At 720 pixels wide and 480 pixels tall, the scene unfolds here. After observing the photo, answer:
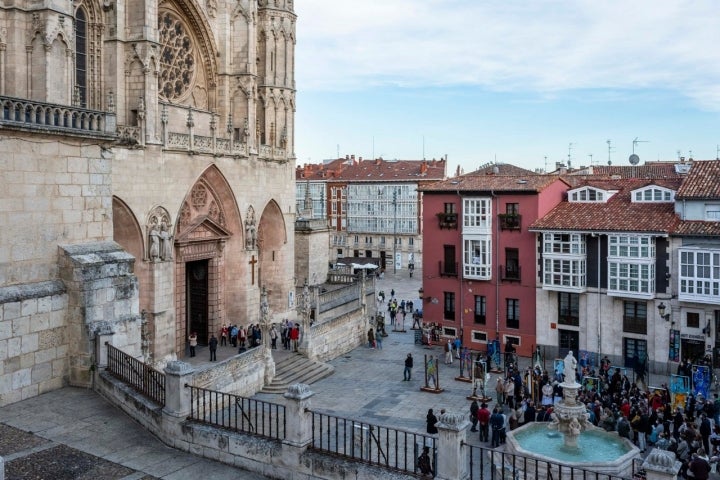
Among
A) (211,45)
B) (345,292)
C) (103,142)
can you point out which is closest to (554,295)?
(345,292)

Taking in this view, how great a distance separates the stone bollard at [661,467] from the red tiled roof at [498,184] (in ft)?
74.9

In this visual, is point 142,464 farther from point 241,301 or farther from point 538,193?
point 538,193

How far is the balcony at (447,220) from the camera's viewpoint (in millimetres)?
32938

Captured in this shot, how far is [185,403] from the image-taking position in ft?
37.9

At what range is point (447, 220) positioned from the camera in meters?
33.1

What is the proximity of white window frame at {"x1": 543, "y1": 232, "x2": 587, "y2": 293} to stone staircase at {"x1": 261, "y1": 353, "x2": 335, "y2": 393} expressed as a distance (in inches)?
415

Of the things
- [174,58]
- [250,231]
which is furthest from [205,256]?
[174,58]

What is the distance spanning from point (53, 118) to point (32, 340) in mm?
4331

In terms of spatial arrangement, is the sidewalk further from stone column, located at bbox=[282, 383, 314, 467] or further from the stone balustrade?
the stone balustrade

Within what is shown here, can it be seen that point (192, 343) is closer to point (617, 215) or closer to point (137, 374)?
point (137, 374)

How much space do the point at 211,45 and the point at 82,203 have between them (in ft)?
59.5

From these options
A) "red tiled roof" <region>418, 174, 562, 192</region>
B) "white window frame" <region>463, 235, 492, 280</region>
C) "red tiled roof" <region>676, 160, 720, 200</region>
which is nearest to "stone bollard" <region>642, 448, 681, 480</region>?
"red tiled roof" <region>676, 160, 720, 200</region>

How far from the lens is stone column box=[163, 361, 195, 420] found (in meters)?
11.5

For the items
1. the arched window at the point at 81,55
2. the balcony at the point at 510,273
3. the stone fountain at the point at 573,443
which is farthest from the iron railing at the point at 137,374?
the balcony at the point at 510,273
